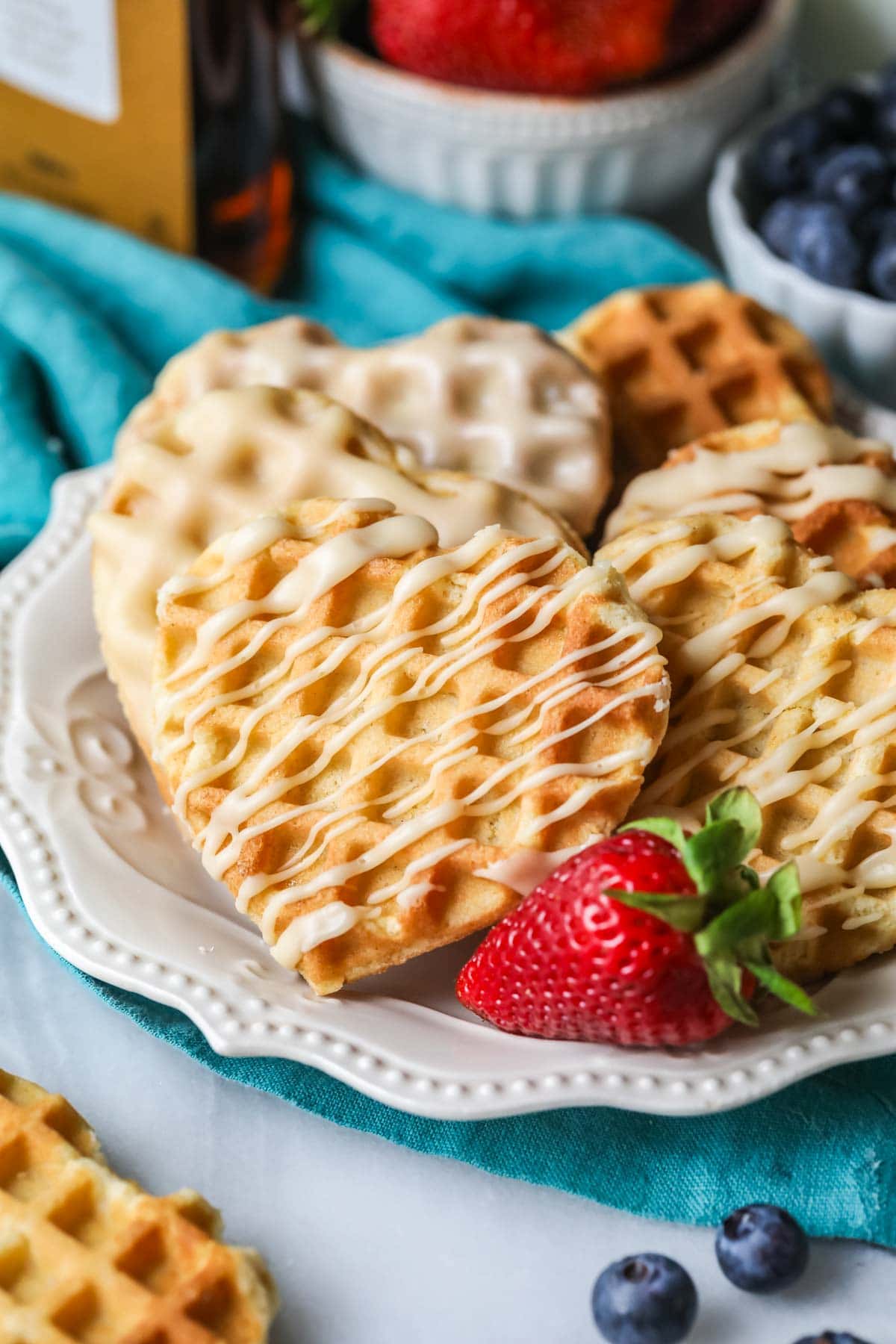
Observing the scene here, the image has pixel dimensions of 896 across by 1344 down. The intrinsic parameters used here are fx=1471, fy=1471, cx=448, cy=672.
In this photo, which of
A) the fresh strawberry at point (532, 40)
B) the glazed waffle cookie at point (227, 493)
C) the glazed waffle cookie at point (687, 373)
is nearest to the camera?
the glazed waffle cookie at point (227, 493)

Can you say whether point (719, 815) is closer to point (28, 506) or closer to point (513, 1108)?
point (513, 1108)

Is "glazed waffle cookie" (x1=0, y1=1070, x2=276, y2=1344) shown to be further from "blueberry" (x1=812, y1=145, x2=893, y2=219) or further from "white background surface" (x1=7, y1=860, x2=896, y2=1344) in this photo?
"blueberry" (x1=812, y1=145, x2=893, y2=219)

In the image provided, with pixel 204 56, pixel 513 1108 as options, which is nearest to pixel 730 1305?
pixel 513 1108

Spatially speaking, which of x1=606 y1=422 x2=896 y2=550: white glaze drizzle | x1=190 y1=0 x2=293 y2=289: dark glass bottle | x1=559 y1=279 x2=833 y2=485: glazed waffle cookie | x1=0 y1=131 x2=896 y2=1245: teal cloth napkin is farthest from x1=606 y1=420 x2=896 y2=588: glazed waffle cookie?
x1=190 y1=0 x2=293 y2=289: dark glass bottle

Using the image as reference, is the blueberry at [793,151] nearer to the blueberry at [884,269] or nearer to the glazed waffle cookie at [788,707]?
the blueberry at [884,269]

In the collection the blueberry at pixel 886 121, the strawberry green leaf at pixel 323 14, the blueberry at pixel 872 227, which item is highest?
the strawberry green leaf at pixel 323 14

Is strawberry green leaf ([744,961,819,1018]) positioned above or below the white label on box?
below

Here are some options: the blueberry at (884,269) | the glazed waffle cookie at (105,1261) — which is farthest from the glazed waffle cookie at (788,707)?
the blueberry at (884,269)
